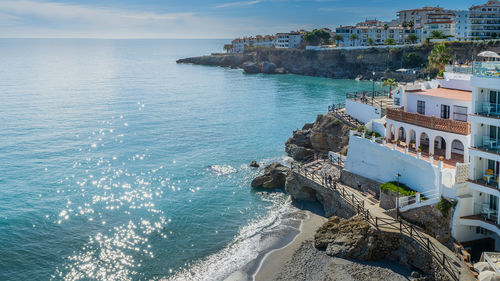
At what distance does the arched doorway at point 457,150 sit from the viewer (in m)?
32.0

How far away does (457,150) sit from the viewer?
32.7m

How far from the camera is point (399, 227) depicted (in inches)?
1122

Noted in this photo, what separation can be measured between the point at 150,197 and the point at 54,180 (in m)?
11.8

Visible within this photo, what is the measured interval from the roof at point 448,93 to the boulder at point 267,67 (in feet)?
437

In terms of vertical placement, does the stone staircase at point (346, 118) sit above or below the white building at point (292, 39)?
below

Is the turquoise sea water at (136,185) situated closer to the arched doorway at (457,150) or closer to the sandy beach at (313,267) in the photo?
the sandy beach at (313,267)

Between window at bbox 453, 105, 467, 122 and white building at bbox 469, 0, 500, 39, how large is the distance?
12151 centimetres

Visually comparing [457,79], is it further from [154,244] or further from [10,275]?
[10,275]

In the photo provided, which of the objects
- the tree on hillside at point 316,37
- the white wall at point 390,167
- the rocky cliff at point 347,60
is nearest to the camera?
the white wall at point 390,167

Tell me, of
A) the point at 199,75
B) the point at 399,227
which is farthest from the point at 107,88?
the point at 399,227

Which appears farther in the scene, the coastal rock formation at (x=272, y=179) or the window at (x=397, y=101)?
the coastal rock formation at (x=272, y=179)

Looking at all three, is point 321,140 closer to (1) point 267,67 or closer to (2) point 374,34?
(1) point 267,67

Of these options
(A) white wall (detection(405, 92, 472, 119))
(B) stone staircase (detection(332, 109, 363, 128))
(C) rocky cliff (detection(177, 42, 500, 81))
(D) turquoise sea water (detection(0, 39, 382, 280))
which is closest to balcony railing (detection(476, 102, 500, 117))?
(A) white wall (detection(405, 92, 472, 119))

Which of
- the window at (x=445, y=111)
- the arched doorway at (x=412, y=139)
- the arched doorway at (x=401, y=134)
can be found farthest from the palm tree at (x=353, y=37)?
Result: the window at (x=445, y=111)
